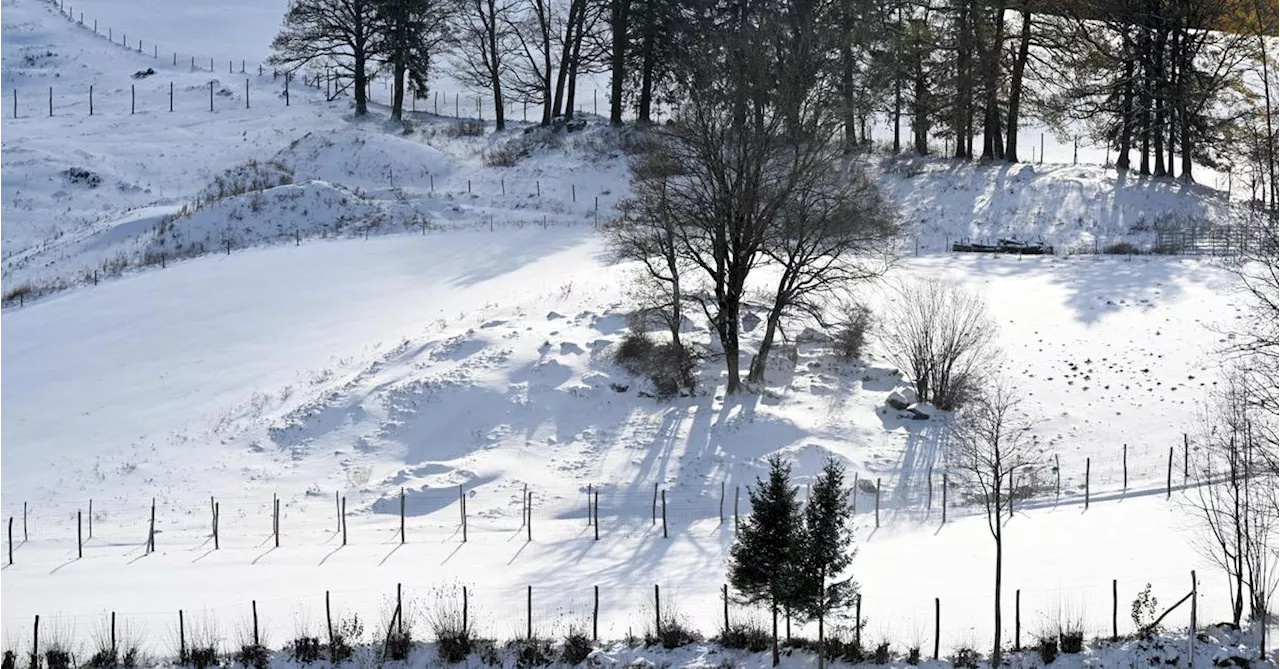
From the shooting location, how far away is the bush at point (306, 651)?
79.7ft

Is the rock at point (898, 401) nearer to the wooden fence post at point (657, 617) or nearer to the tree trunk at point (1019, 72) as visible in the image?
the wooden fence post at point (657, 617)

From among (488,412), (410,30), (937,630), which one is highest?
(410,30)

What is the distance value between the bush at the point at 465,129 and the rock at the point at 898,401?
122 ft

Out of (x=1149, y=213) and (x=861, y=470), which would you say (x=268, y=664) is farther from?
(x=1149, y=213)

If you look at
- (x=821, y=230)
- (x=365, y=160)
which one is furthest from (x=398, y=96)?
(x=821, y=230)

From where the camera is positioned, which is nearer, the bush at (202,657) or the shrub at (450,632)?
the bush at (202,657)

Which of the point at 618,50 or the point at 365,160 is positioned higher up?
the point at 618,50


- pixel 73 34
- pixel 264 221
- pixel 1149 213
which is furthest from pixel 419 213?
pixel 73 34

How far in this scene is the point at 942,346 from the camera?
3850cm

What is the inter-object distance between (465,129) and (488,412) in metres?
35.8

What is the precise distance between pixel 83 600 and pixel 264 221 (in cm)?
3044

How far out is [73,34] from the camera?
88812mm

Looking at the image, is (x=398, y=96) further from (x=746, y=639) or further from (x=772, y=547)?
Result: (x=772, y=547)

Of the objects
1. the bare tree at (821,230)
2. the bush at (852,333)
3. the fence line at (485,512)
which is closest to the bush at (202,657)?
the fence line at (485,512)
